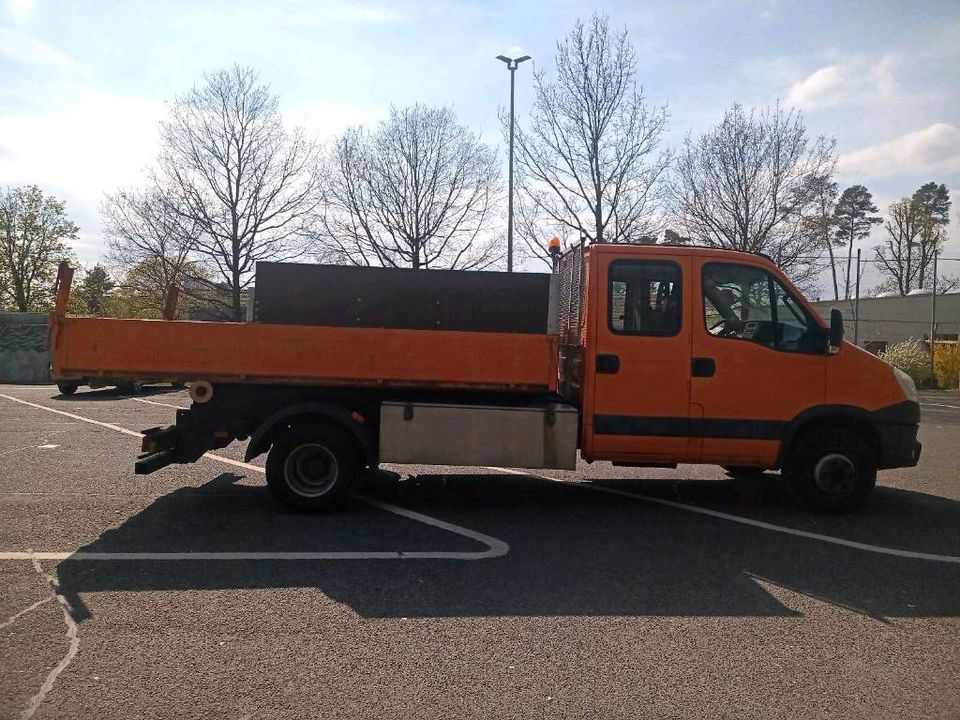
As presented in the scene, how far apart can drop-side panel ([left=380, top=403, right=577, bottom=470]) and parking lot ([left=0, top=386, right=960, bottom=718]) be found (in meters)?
0.58

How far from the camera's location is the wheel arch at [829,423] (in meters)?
6.87

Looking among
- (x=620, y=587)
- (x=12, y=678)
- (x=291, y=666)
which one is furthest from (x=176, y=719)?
(x=620, y=587)

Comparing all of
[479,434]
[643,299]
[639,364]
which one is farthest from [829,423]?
[479,434]

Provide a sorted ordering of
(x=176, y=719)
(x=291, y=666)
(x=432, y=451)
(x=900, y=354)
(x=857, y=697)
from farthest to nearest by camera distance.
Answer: (x=900, y=354)
(x=432, y=451)
(x=291, y=666)
(x=857, y=697)
(x=176, y=719)

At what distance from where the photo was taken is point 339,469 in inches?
266

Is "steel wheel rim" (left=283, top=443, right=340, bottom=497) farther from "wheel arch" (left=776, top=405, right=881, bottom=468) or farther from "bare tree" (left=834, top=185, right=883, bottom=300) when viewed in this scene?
"bare tree" (left=834, top=185, right=883, bottom=300)

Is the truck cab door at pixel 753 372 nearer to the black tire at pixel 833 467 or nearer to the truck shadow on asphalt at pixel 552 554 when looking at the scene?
the black tire at pixel 833 467

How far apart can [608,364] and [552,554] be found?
192 centimetres

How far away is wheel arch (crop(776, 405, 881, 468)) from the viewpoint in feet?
22.5

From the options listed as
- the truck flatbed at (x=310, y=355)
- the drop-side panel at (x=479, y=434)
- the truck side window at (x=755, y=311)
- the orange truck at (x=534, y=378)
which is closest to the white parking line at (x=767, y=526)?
the orange truck at (x=534, y=378)

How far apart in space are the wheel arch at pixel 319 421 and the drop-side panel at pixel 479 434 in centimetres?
14

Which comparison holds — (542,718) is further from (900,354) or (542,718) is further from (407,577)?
(900,354)

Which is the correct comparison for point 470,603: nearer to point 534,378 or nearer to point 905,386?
point 534,378

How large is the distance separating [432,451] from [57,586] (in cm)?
304
